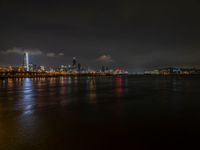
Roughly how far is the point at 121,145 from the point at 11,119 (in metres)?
8.16

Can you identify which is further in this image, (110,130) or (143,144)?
(110,130)

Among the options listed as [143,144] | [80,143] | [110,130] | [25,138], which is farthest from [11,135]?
[143,144]

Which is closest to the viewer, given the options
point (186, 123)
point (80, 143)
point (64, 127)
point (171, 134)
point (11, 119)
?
point (80, 143)

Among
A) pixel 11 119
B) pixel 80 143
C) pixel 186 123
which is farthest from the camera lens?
pixel 11 119

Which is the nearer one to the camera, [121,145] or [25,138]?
[121,145]

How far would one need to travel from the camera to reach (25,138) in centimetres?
911

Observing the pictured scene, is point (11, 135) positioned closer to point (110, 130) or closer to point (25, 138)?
point (25, 138)

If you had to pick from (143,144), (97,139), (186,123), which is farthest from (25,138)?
(186,123)

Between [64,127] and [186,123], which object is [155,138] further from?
[64,127]

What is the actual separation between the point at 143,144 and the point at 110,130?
240 centimetres

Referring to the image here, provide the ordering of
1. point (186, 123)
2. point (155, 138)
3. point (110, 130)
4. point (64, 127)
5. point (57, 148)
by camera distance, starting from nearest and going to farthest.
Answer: point (57, 148) → point (155, 138) → point (110, 130) → point (64, 127) → point (186, 123)

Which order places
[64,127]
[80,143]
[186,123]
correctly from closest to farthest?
[80,143]
[64,127]
[186,123]

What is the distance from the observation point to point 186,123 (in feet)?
39.0

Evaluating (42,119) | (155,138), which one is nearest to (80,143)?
(155,138)
